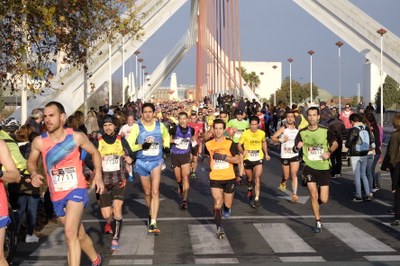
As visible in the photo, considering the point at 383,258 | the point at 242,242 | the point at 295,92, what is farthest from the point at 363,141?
the point at 295,92

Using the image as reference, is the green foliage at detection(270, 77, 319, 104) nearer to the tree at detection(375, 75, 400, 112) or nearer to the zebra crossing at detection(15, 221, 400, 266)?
the tree at detection(375, 75, 400, 112)

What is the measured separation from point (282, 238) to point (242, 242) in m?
0.63

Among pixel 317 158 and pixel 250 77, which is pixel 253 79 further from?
pixel 317 158

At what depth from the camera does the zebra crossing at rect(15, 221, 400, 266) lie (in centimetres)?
862

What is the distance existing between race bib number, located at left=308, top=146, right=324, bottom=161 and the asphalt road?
3.38 feet

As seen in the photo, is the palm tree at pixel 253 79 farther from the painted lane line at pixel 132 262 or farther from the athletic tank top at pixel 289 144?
the painted lane line at pixel 132 262

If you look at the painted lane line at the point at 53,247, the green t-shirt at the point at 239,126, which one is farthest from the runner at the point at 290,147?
the painted lane line at the point at 53,247

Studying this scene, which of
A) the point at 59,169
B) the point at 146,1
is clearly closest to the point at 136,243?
the point at 59,169

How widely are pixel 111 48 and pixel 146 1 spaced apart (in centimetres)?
459

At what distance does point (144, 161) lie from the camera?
1095 cm

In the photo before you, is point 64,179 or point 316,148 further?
point 316,148

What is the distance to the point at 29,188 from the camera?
10.1m

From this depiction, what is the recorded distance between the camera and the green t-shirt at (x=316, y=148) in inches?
429

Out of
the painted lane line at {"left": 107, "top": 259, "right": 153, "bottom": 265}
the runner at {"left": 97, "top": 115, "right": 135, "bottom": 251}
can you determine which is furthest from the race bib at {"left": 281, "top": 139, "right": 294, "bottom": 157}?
the painted lane line at {"left": 107, "top": 259, "right": 153, "bottom": 265}
